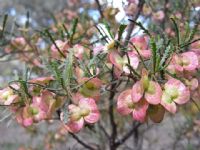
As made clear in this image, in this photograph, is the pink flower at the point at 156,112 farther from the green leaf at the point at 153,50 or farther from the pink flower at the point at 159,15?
the pink flower at the point at 159,15

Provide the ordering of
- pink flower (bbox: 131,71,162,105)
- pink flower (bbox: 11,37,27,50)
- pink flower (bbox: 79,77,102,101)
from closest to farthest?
pink flower (bbox: 131,71,162,105), pink flower (bbox: 79,77,102,101), pink flower (bbox: 11,37,27,50)

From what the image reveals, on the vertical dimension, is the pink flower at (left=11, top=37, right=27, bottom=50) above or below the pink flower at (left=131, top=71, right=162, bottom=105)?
below

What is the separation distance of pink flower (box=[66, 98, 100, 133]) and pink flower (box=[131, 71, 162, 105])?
0.37 ft

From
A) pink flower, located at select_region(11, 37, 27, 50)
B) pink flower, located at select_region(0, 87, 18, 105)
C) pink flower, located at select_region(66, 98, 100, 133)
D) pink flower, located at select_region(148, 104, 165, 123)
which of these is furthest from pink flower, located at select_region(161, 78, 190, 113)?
pink flower, located at select_region(11, 37, 27, 50)

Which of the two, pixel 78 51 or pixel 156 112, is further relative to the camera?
pixel 78 51

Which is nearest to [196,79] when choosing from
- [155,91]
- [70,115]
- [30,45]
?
[155,91]

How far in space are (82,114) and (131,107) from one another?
4.8 inches

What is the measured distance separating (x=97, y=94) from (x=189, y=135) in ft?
6.61

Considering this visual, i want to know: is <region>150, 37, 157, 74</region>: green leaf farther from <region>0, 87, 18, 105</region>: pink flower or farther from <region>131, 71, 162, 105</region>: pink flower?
<region>0, 87, 18, 105</region>: pink flower

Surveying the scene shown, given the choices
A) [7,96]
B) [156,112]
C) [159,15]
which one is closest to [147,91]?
[156,112]

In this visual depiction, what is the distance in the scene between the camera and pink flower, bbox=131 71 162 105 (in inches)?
37.9

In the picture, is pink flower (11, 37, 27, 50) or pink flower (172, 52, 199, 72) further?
pink flower (11, 37, 27, 50)

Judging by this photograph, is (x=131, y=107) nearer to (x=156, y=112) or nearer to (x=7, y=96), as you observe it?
(x=156, y=112)

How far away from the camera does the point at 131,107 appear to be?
39.6 inches
